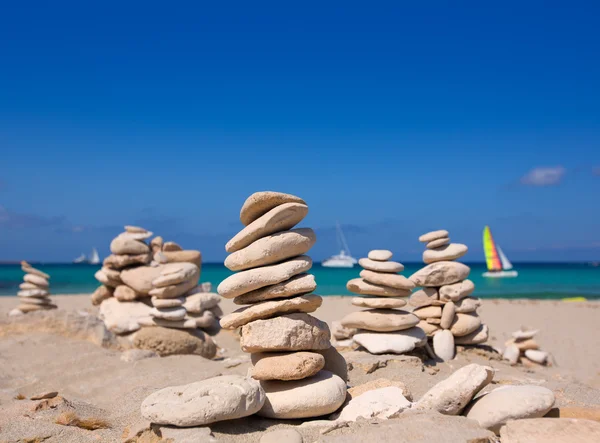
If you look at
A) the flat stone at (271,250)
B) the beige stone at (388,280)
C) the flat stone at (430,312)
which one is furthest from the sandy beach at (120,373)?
the flat stone at (271,250)

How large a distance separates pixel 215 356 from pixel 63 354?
10.3ft

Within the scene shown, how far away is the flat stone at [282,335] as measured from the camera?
5.09 meters

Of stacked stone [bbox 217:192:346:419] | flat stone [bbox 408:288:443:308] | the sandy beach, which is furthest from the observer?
flat stone [bbox 408:288:443:308]

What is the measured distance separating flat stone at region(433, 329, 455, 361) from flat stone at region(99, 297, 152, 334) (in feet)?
20.3

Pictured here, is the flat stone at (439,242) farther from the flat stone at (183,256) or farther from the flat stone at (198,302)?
the flat stone at (183,256)

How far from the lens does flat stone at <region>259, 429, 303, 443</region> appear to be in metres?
3.93

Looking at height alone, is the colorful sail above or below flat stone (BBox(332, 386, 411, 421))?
above

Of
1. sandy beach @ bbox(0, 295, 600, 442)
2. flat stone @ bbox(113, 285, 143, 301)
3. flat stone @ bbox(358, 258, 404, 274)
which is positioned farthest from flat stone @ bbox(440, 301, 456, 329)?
flat stone @ bbox(113, 285, 143, 301)

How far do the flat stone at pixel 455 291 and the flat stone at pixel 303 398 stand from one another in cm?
469

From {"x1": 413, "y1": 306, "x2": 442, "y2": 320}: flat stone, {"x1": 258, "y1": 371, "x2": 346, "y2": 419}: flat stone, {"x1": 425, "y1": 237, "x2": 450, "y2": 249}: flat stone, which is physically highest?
{"x1": 425, "y1": 237, "x2": 450, "y2": 249}: flat stone

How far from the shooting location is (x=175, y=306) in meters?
10.3

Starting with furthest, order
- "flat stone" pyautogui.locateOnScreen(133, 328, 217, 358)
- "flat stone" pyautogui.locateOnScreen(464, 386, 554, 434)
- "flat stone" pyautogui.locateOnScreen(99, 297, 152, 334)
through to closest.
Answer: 1. "flat stone" pyautogui.locateOnScreen(99, 297, 152, 334)
2. "flat stone" pyautogui.locateOnScreen(133, 328, 217, 358)
3. "flat stone" pyautogui.locateOnScreen(464, 386, 554, 434)

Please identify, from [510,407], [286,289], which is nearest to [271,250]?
[286,289]

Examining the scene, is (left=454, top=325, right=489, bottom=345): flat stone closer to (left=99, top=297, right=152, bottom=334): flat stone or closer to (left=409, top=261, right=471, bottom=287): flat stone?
(left=409, top=261, right=471, bottom=287): flat stone
